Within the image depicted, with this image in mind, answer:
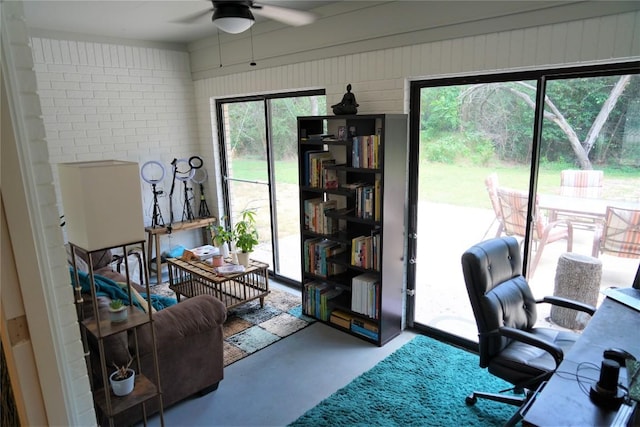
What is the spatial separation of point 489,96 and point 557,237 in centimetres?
110

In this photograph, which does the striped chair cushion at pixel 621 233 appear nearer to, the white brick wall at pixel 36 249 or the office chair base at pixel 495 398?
the office chair base at pixel 495 398

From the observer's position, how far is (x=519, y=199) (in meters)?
2.94

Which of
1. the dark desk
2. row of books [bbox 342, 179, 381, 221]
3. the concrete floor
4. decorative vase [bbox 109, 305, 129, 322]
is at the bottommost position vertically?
the concrete floor

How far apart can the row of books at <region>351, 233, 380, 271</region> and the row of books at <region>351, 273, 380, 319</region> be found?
0.40 feet

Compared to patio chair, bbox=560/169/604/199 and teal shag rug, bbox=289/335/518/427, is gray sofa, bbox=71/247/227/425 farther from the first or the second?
patio chair, bbox=560/169/604/199

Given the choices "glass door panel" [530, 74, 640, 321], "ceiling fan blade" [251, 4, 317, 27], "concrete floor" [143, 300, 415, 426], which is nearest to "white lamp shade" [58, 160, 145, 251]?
"ceiling fan blade" [251, 4, 317, 27]

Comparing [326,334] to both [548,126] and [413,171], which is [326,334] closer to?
[413,171]

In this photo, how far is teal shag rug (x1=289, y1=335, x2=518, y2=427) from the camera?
8.23 feet

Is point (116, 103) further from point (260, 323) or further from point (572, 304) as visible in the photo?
point (572, 304)

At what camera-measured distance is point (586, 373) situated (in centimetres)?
164

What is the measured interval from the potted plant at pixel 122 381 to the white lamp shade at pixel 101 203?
0.78 m

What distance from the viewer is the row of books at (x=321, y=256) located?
3676mm

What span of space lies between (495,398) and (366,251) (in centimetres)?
137

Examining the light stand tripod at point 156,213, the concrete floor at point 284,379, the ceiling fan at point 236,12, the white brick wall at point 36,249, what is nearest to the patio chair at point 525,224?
the concrete floor at point 284,379
